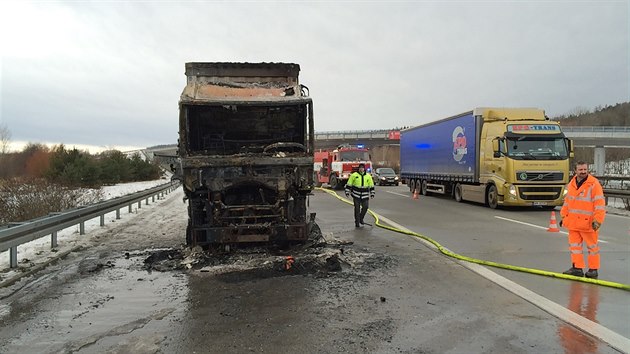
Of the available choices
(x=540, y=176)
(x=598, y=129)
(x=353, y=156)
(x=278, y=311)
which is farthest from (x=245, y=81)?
(x=598, y=129)

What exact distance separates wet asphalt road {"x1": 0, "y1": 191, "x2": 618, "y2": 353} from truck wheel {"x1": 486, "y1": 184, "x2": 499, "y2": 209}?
9557mm

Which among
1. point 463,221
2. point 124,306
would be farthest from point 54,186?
point 463,221

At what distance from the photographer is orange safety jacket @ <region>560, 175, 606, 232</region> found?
21.5ft

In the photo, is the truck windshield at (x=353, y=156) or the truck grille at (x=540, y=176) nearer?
the truck grille at (x=540, y=176)

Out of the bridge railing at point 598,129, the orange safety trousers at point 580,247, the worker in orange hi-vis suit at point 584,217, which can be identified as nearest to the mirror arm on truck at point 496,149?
the worker in orange hi-vis suit at point 584,217

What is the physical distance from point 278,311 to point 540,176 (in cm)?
1340

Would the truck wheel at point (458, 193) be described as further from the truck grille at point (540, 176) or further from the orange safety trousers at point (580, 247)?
the orange safety trousers at point (580, 247)

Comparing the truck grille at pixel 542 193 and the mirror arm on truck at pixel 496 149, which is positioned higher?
the mirror arm on truck at pixel 496 149

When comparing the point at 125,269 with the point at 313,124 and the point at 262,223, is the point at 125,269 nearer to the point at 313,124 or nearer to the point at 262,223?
the point at 262,223

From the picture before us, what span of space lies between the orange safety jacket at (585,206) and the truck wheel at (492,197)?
9.96m

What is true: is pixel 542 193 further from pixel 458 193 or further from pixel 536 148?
pixel 458 193

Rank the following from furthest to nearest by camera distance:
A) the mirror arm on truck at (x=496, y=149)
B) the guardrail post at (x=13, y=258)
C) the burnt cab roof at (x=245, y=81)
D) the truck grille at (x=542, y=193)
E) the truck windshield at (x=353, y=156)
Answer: the truck windshield at (x=353, y=156) → the mirror arm on truck at (x=496, y=149) → the truck grille at (x=542, y=193) → the burnt cab roof at (x=245, y=81) → the guardrail post at (x=13, y=258)

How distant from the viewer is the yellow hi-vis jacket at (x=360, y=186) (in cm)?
1236

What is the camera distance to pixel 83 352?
4.05 metres
